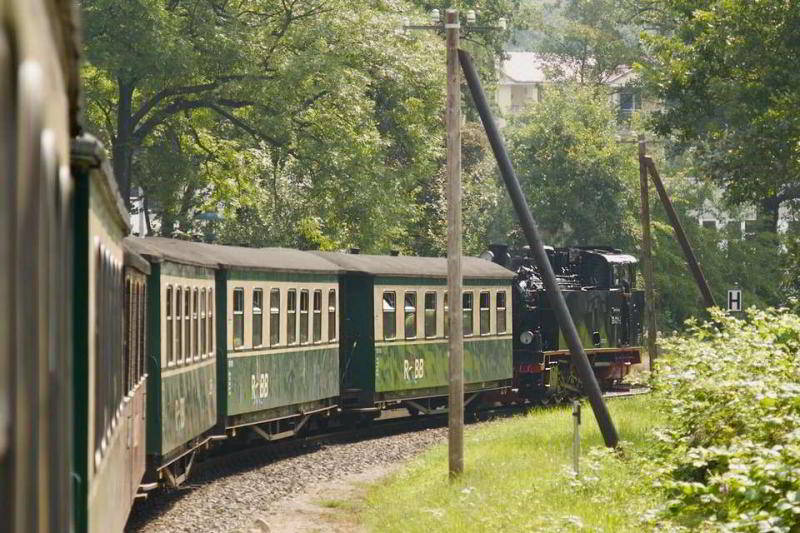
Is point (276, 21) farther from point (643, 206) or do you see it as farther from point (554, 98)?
point (554, 98)

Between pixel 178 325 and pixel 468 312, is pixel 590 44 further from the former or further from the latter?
pixel 178 325

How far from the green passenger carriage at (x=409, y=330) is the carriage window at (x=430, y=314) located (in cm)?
2

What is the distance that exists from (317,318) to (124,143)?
15.2 metres

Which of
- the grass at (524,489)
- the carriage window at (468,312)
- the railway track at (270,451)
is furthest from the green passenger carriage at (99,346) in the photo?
the carriage window at (468,312)

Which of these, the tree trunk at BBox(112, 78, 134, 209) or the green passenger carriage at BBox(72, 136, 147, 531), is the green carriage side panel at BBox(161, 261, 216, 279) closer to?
the green passenger carriage at BBox(72, 136, 147, 531)

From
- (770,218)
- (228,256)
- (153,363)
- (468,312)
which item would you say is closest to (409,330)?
(468,312)

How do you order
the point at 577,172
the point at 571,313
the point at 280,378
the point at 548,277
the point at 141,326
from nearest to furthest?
the point at 141,326, the point at 548,277, the point at 280,378, the point at 571,313, the point at 577,172

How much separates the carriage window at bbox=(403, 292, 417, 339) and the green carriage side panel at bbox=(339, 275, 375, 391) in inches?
47.8

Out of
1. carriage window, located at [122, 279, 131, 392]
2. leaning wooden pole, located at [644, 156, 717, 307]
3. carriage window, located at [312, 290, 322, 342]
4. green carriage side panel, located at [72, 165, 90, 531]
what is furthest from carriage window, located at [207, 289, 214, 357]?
leaning wooden pole, located at [644, 156, 717, 307]

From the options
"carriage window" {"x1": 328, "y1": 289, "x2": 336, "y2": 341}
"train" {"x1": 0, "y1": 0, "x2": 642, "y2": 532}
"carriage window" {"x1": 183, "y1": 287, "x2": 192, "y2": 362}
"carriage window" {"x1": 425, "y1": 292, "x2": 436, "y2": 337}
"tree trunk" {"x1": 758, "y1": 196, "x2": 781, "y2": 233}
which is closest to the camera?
"train" {"x1": 0, "y1": 0, "x2": 642, "y2": 532}

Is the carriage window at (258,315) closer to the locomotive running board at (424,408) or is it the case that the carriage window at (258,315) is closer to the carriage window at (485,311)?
the locomotive running board at (424,408)

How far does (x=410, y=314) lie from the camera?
2506 centimetres

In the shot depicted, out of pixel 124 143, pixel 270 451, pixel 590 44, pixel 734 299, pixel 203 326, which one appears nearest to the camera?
pixel 203 326

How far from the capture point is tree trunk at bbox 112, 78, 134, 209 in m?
35.1
